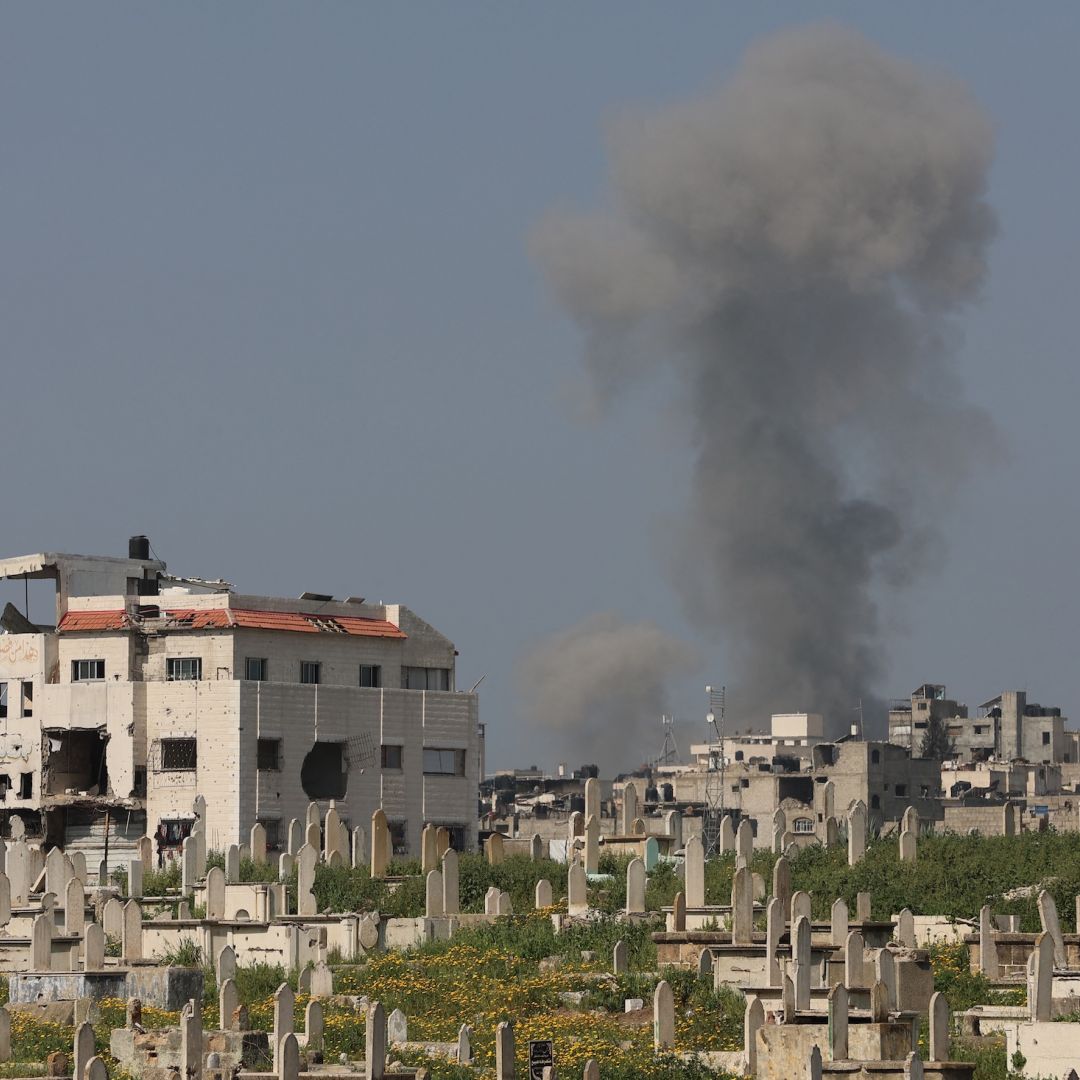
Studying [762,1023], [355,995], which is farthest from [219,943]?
[762,1023]

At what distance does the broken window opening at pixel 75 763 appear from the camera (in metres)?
67.9

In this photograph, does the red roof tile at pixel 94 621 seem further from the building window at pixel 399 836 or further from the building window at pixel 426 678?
the building window at pixel 399 836

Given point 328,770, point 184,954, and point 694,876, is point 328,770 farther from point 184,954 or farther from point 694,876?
point 694,876

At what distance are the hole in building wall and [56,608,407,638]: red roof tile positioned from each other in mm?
2905

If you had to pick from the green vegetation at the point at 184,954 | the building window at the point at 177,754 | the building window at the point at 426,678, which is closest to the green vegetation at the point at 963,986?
the green vegetation at the point at 184,954

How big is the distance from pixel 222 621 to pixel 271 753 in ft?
11.1

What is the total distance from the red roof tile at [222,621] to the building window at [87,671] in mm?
809

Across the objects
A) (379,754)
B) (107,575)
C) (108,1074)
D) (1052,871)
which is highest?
(107,575)

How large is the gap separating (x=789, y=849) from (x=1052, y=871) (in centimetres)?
716

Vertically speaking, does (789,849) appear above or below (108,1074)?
above

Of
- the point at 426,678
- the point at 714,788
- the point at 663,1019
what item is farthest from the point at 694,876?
the point at 714,788

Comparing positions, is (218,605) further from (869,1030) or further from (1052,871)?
(869,1030)

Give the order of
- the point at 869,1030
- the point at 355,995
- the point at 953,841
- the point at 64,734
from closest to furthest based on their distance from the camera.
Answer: the point at 869,1030 → the point at 355,995 → the point at 953,841 → the point at 64,734

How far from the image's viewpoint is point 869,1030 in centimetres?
3262
